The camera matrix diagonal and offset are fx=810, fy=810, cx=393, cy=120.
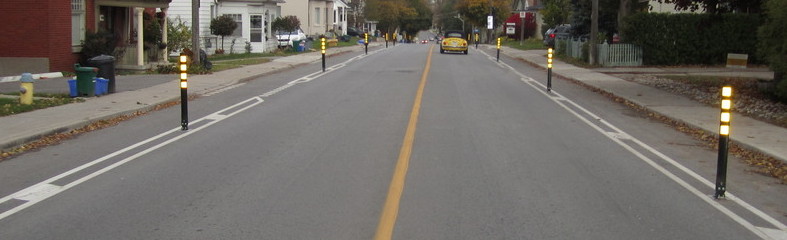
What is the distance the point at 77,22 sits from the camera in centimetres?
2566

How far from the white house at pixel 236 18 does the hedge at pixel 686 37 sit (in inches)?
849

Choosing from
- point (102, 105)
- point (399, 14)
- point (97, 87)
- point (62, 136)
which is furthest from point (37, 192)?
point (399, 14)

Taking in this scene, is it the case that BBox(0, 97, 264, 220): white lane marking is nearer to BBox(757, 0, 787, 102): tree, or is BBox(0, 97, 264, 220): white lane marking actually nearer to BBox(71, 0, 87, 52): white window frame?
BBox(757, 0, 787, 102): tree

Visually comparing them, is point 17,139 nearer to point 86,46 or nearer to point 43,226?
point 43,226

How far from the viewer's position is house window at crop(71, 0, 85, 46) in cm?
2530

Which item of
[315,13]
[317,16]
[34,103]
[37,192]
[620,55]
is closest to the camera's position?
[37,192]

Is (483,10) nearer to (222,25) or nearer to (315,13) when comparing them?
(315,13)

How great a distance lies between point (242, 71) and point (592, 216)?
22285 mm

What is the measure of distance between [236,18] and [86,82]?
27458mm

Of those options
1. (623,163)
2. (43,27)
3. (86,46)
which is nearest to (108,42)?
(86,46)

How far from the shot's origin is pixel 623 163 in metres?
10.3

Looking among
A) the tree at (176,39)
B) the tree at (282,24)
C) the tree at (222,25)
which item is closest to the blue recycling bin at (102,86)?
the tree at (176,39)

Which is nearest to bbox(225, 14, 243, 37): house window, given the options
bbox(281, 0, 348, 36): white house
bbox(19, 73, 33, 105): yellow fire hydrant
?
bbox(281, 0, 348, 36): white house

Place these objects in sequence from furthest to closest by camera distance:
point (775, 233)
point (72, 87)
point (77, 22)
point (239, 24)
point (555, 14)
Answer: point (555, 14) → point (239, 24) → point (77, 22) → point (72, 87) → point (775, 233)
